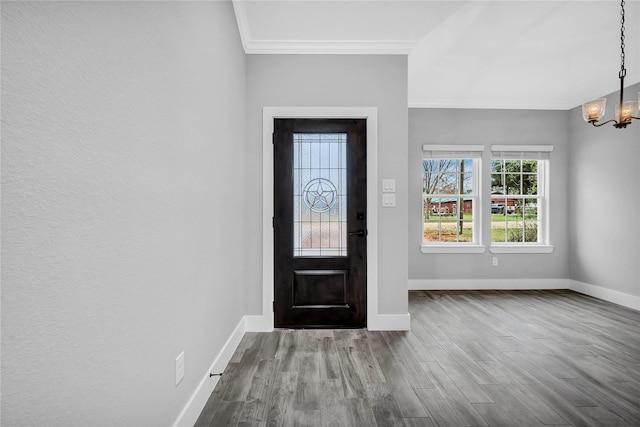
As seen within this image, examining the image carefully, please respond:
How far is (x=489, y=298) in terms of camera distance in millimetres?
4250

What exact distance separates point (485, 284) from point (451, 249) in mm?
744

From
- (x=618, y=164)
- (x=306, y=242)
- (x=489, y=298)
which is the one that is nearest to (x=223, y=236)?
(x=306, y=242)

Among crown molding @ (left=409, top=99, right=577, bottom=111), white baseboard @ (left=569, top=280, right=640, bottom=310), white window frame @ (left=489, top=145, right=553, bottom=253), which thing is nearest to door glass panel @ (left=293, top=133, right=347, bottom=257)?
crown molding @ (left=409, top=99, right=577, bottom=111)

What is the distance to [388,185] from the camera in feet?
10.1

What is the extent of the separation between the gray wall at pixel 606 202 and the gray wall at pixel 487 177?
0.54ft

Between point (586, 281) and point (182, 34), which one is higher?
point (182, 34)

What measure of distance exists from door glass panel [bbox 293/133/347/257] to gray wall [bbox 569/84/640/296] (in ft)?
12.2

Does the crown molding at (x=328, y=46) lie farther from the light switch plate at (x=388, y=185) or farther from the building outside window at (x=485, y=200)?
the building outside window at (x=485, y=200)

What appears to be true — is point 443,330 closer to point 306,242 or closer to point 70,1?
point 306,242

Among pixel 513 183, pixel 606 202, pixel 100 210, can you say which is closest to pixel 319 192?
pixel 100 210

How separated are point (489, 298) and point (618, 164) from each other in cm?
239

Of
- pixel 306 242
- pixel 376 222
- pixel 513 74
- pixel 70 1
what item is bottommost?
pixel 306 242

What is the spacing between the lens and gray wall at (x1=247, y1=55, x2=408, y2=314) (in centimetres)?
310

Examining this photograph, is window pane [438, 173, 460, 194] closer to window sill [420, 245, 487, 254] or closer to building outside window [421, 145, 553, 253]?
building outside window [421, 145, 553, 253]
